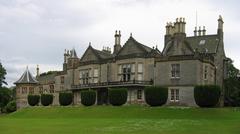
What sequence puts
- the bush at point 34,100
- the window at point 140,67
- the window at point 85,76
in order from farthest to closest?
the bush at point 34,100 < the window at point 85,76 < the window at point 140,67

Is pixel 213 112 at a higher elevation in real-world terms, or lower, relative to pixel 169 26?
lower

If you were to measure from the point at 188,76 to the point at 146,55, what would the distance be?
7.24 m

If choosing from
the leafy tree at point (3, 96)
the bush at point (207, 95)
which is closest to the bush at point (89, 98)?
the bush at point (207, 95)

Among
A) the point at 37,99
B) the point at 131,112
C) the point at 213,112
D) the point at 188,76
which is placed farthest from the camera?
the point at 37,99

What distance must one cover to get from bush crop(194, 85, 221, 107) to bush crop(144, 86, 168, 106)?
408 cm

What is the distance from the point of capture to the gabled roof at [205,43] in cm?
6353

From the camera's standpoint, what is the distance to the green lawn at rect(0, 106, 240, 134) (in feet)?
91.6

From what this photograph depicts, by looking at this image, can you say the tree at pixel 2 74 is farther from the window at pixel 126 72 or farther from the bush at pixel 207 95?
the bush at pixel 207 95

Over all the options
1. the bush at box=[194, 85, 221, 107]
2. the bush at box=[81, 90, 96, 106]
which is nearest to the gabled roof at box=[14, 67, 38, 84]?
the bush at box=[81, 90, 96, 106]

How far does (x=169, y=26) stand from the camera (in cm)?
6662

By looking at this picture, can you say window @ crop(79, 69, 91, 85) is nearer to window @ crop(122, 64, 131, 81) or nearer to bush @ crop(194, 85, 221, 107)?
window @ crop(122, 64, 131, 81)

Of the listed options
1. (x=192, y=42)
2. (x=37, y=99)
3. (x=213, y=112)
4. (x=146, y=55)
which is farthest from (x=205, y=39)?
(x=37, y=99)

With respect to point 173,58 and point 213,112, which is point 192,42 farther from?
point 213,112

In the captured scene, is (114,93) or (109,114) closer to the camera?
(109,114)
